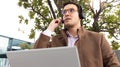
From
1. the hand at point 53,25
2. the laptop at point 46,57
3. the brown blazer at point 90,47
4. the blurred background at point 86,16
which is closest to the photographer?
the laptop at point 46,57

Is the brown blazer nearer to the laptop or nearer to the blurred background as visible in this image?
the laptop

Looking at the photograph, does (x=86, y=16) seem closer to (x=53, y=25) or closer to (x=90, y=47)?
(x=53, y=25)

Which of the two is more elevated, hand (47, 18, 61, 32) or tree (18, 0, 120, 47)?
tree (18, 0, 120, 47)

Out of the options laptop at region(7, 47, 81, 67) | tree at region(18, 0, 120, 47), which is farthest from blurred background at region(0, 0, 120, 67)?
laptop at region(7, 47, 81, 67)

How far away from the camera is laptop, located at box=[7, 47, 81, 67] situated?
1208 millimetres

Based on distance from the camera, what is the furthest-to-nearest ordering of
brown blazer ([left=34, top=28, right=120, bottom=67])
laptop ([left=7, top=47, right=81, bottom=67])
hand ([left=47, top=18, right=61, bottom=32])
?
hand ([left=47, top=18, right=61, bottom=32]) → brown blazer ([left=34, top=28, right=120, bottom=67]) → laptop ([left=7, top=47, right=81, bottom=67])

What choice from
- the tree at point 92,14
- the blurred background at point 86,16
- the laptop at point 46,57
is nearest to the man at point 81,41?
the laptop at point 46,57

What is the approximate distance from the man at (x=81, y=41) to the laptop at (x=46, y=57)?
0.46 meters

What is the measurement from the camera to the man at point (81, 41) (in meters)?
1.70

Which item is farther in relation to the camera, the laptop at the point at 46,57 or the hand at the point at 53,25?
the hand at the point at 53,25

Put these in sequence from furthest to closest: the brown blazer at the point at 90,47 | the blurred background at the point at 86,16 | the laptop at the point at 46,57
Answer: the blurred background at the point at 86,16 < the brown blazer at the point at 90,47 < the laptop at the point at 46,57

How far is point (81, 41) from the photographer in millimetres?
1761

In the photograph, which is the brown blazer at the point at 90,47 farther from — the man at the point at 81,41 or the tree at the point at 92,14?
the tree at the point at 92,14

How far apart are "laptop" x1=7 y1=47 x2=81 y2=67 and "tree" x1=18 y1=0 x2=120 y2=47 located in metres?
3.18
